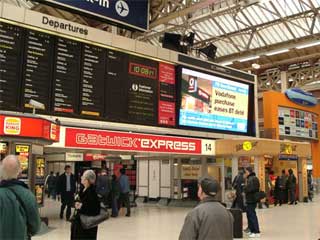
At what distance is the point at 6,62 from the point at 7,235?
656 cm

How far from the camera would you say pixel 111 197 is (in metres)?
12.9

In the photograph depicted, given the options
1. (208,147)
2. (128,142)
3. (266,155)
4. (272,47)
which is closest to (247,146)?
(208,147)

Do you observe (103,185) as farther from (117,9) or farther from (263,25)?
(263,25)

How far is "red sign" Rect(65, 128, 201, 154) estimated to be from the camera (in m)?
10.1

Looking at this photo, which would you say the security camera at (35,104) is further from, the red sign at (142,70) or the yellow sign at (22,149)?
the red sign at (142,70)

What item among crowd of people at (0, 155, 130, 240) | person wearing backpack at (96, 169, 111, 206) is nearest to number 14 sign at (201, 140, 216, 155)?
person wearing backpack at (96, 169, 111, 206)

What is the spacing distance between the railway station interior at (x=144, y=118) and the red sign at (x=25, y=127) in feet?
0.06

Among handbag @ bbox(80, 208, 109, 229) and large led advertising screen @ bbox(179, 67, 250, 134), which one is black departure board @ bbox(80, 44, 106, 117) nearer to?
large led advertising screen @ bbox(179, 67, 250, 134)

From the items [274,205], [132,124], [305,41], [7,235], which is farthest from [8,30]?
[305,41]

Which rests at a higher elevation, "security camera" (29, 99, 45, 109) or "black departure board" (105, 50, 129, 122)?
"black departure board" (105, 50, 129, 122)

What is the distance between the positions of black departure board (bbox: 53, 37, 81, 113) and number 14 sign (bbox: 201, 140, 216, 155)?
193 inches

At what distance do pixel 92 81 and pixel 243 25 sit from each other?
497 inches

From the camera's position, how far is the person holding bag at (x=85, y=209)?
182 inches

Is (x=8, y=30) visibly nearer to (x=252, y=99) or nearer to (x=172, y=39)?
(x=172, y=39)
